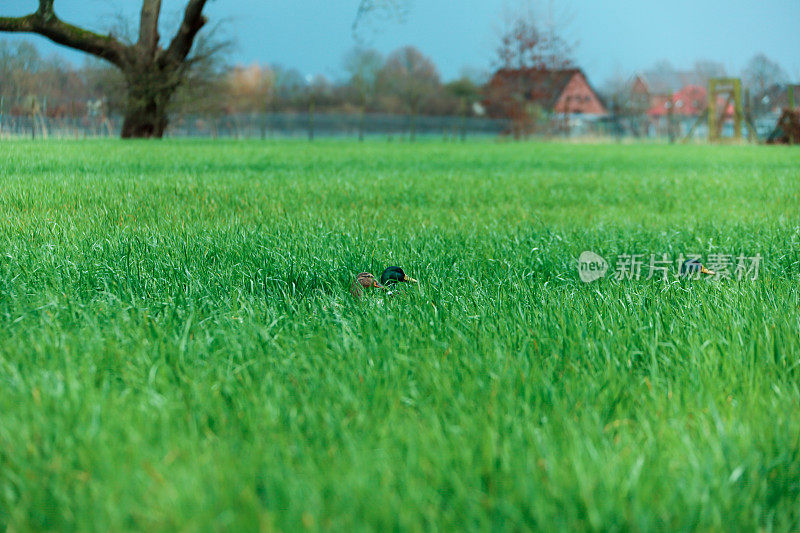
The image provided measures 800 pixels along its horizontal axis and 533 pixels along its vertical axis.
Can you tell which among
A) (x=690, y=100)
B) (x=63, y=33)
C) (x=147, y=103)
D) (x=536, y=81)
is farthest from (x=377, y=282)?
(x=690, y=100)

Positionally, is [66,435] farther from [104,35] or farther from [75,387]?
[104,35]

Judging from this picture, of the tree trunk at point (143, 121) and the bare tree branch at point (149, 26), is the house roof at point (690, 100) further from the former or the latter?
the bare tree branch at point (149, 26)

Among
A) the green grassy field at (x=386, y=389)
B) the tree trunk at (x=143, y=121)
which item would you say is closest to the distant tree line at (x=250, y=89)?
the tree trunk at (x=143, y=121)

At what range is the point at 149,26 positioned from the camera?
68.5ft

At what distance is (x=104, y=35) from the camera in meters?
20.7

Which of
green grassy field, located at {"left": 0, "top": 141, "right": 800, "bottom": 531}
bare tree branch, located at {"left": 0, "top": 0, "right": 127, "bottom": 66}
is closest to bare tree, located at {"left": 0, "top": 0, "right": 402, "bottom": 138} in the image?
bare tree branch, located at {"left": 0, "top": 0, "right": 127, "bottom": 66}

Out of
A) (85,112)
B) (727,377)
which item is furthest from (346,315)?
(85,112)

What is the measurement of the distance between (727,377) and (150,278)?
82.0 inches

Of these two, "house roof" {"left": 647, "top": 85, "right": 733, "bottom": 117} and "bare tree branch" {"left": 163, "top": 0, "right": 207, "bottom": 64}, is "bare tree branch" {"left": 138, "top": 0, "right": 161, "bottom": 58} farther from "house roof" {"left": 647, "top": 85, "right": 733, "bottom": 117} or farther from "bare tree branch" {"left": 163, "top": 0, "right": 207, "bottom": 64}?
"house roof" {"left": 647, "top": 85, "right": 733, "bottom": 117}
